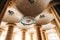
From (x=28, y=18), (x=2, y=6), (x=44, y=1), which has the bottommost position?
(x=2, y=6)

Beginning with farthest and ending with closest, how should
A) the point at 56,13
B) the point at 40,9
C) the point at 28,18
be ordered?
the point at 28,18 → the point at 40,9 → the point at 56,13

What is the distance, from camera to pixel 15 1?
5477mm

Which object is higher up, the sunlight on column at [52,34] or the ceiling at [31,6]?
the ceiling at [31,6]

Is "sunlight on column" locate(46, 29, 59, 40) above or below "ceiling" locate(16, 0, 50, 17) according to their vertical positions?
below

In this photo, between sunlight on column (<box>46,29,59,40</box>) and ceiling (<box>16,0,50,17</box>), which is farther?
sunlight on column (<box>46,29,59,40</box>)

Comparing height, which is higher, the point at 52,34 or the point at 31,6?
the point at 31,6

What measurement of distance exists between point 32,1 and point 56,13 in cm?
134

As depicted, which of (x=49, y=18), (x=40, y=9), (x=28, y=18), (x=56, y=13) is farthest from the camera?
(x=49, y=18)

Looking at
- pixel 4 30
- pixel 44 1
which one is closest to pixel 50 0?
pixel 44 1

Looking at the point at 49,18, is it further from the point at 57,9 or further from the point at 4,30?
the point at 4,30

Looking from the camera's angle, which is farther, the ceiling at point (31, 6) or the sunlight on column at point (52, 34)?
the sunlight on column at point (52, 34)

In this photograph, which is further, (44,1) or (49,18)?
(49,18)

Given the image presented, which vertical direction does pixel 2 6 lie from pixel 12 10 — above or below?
below

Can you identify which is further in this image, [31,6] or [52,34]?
[52,34]
